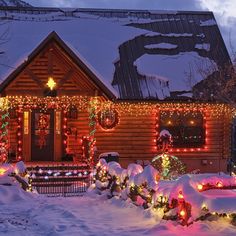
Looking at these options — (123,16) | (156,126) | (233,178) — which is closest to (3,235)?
(233,178)

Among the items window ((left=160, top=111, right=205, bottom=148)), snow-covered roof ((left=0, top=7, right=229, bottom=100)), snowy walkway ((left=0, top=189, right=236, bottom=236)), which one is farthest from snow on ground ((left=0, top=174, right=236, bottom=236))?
window ((left=160, top=111, right=205, bottom=148))

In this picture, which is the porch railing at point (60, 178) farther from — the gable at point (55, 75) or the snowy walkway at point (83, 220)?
the gable at point (55, 75)

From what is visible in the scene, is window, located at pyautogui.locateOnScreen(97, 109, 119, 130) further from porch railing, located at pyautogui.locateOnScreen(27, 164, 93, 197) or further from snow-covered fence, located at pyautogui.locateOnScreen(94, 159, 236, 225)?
snow-covered fence, located at pyautogui.locateOnScreen(94, 159, 236, 225)

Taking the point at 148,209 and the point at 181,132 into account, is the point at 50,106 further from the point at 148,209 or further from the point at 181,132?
the point at 148,209

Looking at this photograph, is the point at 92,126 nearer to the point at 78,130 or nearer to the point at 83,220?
the point at 78,130

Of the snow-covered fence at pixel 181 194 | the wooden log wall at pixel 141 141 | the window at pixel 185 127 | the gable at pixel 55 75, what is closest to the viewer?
the snow-covered fence at pixel 181 194

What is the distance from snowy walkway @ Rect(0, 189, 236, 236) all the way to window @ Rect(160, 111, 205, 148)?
767 cm

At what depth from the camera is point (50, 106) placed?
22016mm

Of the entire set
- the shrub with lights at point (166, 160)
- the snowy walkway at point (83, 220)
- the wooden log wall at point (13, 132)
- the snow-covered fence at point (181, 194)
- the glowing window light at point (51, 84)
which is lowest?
the snowy walkway at point (83, 220)

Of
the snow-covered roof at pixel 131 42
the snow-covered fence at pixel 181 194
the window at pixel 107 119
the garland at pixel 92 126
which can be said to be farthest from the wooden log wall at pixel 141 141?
the snow-covered fence at pixel 181 194

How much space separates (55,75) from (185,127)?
20.7 ft

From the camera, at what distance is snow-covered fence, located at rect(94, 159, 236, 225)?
10.9 metres

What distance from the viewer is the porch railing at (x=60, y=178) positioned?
18.6m

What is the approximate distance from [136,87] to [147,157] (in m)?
3.06
